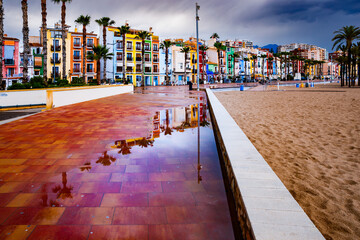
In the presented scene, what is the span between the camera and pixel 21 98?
14.8 meters

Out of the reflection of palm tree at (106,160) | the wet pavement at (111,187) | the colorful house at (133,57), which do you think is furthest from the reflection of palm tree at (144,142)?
the colorful house at (133,57)

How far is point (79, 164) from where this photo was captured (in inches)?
158

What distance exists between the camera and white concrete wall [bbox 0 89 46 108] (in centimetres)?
1441

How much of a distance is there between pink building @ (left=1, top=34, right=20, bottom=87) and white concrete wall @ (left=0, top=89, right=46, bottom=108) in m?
37.5

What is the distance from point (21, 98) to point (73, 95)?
3.96m

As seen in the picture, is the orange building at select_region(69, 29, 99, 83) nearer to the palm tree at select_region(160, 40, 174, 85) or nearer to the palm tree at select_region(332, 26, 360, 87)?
the palm tree at select_region(160, 40, 174, 85)

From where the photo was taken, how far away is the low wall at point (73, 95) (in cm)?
1137

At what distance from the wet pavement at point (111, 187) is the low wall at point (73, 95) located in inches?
231

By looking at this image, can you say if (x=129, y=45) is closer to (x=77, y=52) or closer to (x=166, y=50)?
(x=166, y=50)

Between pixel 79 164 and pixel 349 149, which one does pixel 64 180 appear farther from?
pixel 349 149

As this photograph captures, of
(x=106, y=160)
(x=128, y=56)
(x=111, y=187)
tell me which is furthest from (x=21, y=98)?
(x=128, y=56)

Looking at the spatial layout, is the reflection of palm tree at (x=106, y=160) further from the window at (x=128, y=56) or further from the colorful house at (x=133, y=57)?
the window at (x=128, y=56)

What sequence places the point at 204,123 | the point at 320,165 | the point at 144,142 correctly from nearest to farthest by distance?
the point at 320,165, the point at 144,142, the point at 204,123

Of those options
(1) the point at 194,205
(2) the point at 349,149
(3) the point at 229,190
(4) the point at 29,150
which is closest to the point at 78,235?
(1) the point at 194,205
